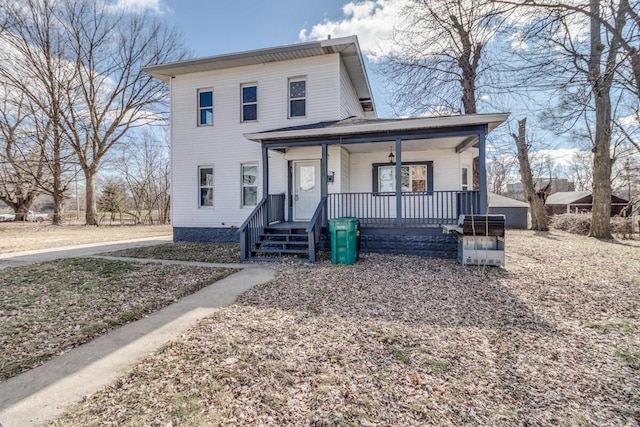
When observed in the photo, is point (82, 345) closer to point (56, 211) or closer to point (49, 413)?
point (49, 413)

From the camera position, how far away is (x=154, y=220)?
2822 cm

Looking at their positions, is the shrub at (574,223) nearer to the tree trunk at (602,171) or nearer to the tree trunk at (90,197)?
the tree trunk at (602,171)

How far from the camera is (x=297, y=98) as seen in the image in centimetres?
1089

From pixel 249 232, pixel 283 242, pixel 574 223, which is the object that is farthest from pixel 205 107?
pixel 574 223

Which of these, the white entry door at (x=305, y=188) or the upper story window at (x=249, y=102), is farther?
the upper story window at (x=249, y=102)

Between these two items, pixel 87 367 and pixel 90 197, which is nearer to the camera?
pixel 87 367

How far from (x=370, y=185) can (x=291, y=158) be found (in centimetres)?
303

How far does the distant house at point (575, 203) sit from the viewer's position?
94.6 ft

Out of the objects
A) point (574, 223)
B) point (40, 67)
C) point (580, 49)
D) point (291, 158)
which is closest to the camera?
point (580, 49)

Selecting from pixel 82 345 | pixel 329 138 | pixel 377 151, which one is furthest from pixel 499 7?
pixel 82 345

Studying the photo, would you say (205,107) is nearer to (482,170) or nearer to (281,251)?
(281,251)

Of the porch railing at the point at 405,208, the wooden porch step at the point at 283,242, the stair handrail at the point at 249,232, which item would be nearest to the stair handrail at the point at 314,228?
the wooden porch step at the point at 283,242

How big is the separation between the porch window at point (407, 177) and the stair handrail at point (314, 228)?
10.6ft

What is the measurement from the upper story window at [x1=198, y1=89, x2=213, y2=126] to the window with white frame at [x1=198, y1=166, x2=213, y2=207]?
5.57 feet
